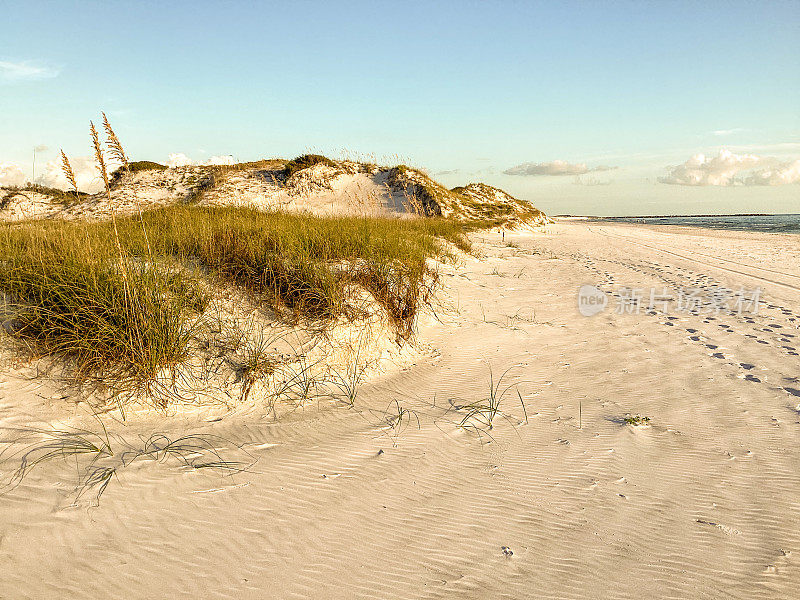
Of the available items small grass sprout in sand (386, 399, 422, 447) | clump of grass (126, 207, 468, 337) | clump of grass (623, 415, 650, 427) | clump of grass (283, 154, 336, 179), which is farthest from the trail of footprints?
clump of grass (283, 154, 336, 179)

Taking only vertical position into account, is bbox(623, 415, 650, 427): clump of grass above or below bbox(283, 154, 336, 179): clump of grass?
below

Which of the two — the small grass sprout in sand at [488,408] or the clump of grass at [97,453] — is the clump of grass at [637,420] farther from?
the clump of grass at [97,453]

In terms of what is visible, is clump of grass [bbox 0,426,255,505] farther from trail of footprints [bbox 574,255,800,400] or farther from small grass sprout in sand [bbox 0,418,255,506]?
trail of footprints [bbox 574,255,800,400]

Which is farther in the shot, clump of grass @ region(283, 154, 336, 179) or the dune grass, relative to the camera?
clump of grass @ region(283, 154, 336, 179)

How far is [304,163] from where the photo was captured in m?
25.0

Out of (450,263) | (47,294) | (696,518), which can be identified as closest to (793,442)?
(696,518)

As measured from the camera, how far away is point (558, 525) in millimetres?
2262

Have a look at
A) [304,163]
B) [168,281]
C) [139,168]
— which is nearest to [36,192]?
[139,168]

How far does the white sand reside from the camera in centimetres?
192

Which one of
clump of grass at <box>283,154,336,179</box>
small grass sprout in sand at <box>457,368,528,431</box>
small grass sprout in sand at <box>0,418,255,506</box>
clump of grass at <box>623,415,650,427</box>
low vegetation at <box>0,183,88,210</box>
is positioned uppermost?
clump of grass at <box>283,154,336,179</box>

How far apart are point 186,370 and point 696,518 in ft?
12.0

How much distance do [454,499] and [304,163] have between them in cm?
2490

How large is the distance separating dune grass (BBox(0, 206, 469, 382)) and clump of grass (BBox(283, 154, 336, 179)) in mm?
18917

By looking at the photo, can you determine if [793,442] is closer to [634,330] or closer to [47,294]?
[634,330]
